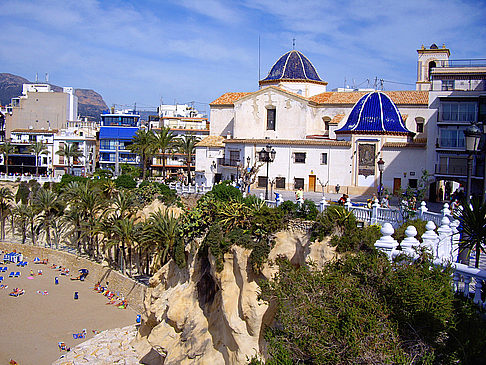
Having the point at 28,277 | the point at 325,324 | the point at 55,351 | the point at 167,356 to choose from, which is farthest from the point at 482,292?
the point at 28,277

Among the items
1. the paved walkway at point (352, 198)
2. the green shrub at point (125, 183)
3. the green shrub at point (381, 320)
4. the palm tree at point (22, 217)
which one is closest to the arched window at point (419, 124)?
the paved walkway at point (352, 198)

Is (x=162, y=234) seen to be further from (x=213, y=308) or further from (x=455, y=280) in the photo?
(x=455, y=280)

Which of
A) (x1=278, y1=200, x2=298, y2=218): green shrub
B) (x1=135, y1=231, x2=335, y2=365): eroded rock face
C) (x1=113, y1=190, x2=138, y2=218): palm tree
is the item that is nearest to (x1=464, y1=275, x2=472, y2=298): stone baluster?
(x1=135, y1=231, x2=335, y2=365): eroded rock face

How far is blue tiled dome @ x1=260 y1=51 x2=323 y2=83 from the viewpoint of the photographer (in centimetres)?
4162

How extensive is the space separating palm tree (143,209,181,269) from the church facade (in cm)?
609

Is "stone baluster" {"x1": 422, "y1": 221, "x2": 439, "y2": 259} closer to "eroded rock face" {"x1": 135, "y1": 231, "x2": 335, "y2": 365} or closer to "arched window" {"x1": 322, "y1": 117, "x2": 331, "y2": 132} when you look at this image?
"eroded rock face" {"x1": 135, "y1": 231, "x2": 335, "y2": 365}

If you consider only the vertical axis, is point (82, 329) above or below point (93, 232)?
below

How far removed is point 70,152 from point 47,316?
34207mm

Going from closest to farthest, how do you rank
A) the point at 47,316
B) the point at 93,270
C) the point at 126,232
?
the point at 47,316
the point at 126,232
the point at 93,270

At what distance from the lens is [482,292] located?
8359 mm

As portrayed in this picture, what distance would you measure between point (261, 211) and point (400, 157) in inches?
631

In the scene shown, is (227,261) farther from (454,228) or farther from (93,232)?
(93,232)

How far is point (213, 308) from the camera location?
2047cm

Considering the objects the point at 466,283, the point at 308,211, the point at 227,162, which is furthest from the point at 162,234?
the point at 466,283
